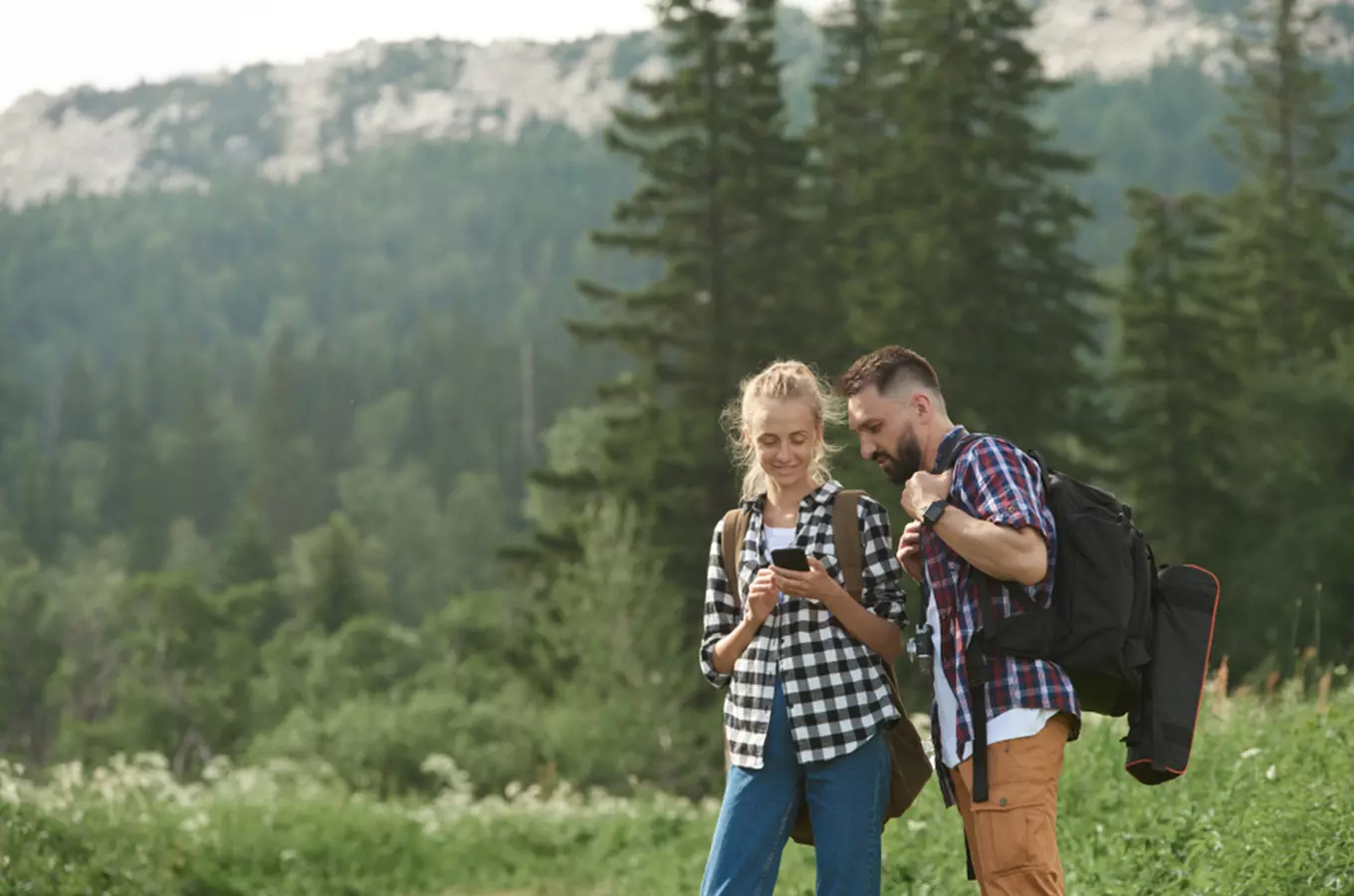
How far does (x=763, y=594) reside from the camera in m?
4.32

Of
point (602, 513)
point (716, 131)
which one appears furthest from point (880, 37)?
point (602, 513)

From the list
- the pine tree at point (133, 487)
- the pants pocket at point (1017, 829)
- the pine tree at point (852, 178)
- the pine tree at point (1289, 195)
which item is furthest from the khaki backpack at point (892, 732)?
the pine tree at point (133, 487)

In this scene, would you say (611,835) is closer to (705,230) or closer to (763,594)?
(763,594)

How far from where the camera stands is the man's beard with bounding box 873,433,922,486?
4.25m

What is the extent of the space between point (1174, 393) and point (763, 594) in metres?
31.6

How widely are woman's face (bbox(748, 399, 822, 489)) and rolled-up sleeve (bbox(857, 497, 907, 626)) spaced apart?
0.22 metres

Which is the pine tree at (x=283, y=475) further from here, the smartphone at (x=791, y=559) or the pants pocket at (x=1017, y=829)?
the pants pocket at (x=1017, y=829)

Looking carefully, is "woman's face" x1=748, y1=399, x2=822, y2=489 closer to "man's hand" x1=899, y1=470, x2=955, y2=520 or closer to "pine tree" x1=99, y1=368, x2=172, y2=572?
"man's hand" x1=899, y1=470, x2=955, y2=520

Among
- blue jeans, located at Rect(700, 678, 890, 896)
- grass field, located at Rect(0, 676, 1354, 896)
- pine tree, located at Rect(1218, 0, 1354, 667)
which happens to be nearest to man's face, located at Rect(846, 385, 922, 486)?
blue jeans, located at Rect(700, 678, 890, 896)

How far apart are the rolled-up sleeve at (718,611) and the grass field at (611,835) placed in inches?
85.2

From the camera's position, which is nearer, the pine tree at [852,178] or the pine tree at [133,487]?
the pine tree at [852,178]

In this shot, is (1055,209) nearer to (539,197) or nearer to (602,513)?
(602,513)

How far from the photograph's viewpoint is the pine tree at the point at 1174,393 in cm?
3350

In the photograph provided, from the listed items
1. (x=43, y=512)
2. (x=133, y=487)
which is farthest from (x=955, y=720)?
(x=133, y=487)
